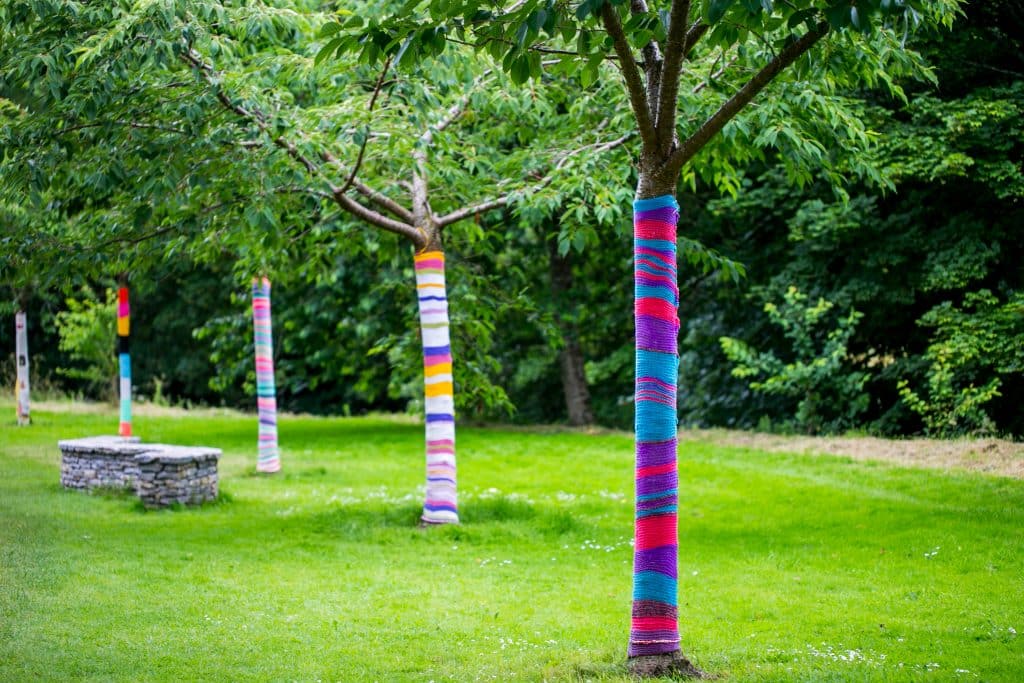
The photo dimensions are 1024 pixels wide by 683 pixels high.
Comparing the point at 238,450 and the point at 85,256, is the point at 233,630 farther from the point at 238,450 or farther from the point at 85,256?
the point at 238,450

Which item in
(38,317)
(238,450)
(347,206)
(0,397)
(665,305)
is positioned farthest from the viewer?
(38,317)

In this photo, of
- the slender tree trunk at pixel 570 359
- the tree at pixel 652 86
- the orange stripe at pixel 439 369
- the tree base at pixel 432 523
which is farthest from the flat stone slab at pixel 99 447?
the slender tree trunk at pixel 570 359

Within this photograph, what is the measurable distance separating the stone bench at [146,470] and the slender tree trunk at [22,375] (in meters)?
1.99

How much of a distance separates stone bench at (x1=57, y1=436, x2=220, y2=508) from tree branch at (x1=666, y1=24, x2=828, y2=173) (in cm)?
721

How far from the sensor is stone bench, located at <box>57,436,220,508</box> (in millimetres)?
10586

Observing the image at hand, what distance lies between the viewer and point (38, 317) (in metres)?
22.5

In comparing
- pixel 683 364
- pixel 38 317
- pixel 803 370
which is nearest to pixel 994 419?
pixel 803 370

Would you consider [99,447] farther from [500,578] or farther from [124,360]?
[500,578]

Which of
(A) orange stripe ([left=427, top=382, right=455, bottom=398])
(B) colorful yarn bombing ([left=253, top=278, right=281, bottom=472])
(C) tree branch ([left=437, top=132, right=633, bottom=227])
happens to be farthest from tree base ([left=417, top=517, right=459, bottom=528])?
(B) colorful yarn bombing ([left=253, top=278, right=281, bottom=472])

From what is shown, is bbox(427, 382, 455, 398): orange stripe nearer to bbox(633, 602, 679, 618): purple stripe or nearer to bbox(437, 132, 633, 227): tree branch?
A: bbox(437, 132, 633, 227): tree branch

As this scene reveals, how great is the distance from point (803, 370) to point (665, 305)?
10.7 m

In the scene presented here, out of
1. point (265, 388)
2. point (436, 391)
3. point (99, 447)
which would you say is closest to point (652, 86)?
point (436, 391)

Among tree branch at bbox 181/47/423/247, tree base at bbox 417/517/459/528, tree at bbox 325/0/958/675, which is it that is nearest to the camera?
tree at bbox 325/0/958/675

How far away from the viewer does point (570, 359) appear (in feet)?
63.8
